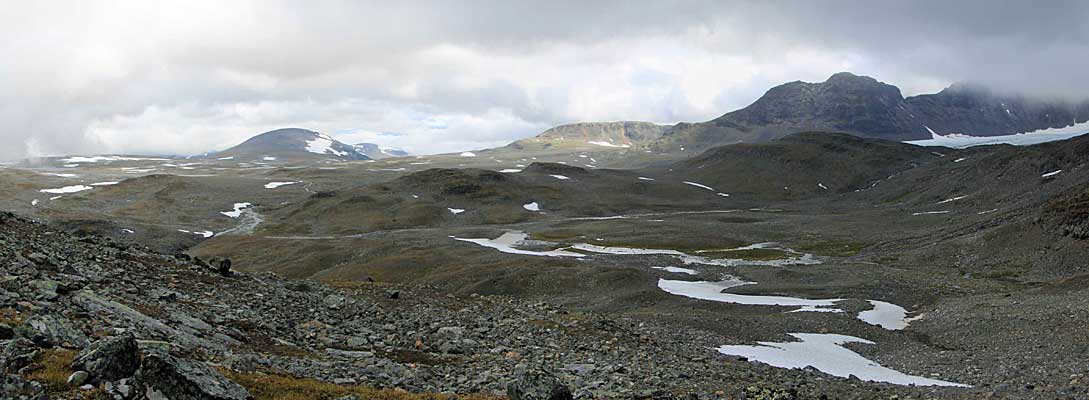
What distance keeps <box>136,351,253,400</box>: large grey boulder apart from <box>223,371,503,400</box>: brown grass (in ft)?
4.59

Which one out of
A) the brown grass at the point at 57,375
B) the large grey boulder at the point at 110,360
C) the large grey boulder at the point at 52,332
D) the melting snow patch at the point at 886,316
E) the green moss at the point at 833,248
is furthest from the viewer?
the green moss at the point at 833,248

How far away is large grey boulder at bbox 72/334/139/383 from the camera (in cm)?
1377

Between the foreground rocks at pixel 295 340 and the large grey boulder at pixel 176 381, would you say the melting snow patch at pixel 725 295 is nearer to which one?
the foreground rocks at pixel 295 340

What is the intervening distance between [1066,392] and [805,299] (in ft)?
102

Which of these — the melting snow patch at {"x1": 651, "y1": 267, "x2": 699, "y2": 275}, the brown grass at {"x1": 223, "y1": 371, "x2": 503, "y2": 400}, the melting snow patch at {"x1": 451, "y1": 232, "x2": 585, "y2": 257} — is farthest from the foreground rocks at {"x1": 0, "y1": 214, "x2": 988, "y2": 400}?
the melting snow patch at {"x1": 451, "y1": 232, "x2": 585, "y2": 257}

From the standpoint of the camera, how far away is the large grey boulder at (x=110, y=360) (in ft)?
45.2

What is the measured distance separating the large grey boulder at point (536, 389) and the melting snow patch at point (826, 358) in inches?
821

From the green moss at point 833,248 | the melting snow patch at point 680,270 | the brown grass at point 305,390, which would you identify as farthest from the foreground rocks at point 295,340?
the green moss at point 833,248

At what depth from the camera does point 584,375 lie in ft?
82.8

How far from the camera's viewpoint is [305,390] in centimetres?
1691

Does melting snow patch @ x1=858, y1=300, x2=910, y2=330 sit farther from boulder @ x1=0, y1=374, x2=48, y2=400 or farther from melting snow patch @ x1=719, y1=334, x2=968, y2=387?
boulder @ x1=0, y1=374, x2=48, y2=400

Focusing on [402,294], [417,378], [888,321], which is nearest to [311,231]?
[402,294]

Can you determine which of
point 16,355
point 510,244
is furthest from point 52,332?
point 510,244

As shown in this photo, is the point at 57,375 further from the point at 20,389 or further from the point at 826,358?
the point at 826,358
